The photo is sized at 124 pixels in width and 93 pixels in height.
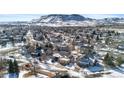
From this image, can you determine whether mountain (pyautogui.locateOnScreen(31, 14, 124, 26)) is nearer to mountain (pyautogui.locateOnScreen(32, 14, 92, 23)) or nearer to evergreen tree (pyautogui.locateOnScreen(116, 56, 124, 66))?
mountain (pyautogui.locateOnScreen(32, 14, 92, 23))

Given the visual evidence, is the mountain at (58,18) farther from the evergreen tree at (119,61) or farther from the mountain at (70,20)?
the evergreen tree at (119,61)

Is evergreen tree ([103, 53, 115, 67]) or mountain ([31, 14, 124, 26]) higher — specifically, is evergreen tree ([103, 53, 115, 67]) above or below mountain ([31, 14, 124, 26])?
below

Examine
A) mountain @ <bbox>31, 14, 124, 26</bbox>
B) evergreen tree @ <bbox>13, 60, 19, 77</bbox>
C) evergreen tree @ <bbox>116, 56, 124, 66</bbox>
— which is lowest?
evergreen tree @ <bbox>13, 60, 19, 77</bbox>

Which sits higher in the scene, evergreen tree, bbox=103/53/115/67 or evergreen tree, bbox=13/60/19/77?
evergreen tree, bbox=103/53/115/67

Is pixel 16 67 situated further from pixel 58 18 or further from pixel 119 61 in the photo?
pixel 119 61

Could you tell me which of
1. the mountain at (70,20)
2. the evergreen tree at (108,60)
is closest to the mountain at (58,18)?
the mountain at (70,20)

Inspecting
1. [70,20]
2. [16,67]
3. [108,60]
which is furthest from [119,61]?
[16,67]

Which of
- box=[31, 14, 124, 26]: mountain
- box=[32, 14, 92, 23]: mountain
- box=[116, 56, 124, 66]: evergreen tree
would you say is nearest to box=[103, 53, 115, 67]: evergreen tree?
box=[116, 56, 124, 66]: evergreen tree

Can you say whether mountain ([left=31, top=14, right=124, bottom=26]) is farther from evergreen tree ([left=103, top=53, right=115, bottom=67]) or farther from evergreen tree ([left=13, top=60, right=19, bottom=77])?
evergreen tree ([left=13, top=60, right=19, bottom=77])

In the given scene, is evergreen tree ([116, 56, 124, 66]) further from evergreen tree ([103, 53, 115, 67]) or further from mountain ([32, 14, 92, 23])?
mountain ([32, 14, 92, 23])

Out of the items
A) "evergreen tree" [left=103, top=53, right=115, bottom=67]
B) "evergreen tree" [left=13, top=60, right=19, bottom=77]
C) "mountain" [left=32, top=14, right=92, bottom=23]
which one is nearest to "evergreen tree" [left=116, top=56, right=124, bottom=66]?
"evergreen tree" [left=103, top=53, right=115, bottom=67]
